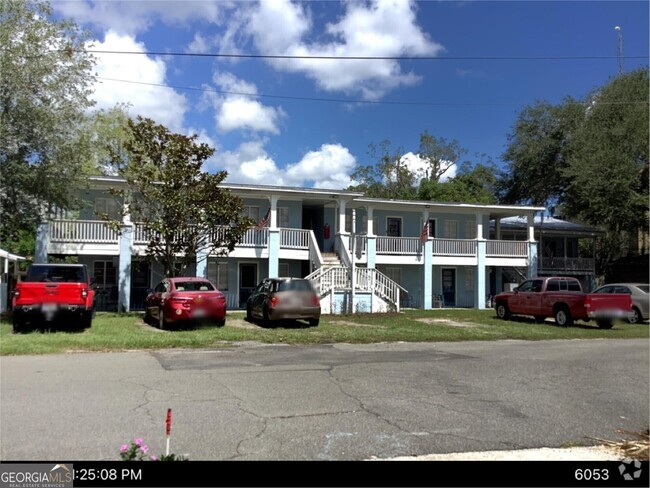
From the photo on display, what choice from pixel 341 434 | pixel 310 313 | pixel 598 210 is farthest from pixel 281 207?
pixel 341 434

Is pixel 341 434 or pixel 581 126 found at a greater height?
pixel 581 126

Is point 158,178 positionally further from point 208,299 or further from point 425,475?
point 425,475

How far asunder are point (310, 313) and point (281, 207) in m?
11.1

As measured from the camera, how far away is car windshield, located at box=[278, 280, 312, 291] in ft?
58.2

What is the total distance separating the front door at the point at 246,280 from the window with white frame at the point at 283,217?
98.6 inches

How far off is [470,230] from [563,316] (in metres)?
12.1

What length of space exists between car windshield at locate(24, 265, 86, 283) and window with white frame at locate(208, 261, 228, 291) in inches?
411

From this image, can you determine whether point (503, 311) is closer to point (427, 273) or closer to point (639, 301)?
point (639, 301)

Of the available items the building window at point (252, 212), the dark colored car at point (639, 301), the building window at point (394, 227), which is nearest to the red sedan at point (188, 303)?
the building window at point (252, 212)

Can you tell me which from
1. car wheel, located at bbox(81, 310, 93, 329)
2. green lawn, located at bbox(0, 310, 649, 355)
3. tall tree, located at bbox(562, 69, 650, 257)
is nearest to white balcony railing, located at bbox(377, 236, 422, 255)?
green lawn, located at bbox(0, 310, 649, 355)

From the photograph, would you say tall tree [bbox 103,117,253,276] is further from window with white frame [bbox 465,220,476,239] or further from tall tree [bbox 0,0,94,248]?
window with white frame [bbox 465,220,476,239]

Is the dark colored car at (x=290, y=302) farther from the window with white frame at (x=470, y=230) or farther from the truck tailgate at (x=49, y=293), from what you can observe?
the window with white frame at (x=470, y=230)

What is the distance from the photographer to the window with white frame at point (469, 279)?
32.0m

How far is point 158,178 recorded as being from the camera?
19.7m
